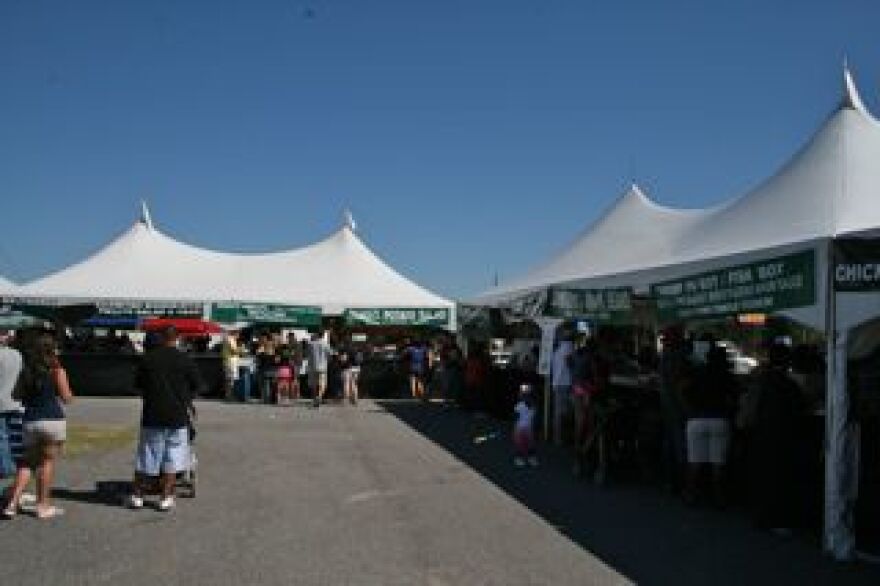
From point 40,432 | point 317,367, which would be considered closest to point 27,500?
point 40,432

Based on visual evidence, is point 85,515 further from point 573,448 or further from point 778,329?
point 778,329

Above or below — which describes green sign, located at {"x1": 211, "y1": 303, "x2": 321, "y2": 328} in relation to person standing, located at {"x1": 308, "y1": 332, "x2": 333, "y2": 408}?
above

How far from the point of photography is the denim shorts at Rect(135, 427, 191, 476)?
9.50 m

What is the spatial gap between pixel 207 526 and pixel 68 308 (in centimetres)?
2148

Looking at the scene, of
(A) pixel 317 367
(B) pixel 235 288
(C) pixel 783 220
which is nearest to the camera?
(C) pixel 783 220

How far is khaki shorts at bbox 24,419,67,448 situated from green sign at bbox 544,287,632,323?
311 inches

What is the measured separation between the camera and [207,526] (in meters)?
8.73

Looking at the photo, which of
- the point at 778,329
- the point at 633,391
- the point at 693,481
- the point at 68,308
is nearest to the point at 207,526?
the point at 693,481

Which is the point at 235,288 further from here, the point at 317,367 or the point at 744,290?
the point at 744,290

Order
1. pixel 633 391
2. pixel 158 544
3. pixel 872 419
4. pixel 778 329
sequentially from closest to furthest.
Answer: pixel 158 544
pixel 872 419
pixel 633 391
pixel 778 329

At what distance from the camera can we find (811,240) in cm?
892

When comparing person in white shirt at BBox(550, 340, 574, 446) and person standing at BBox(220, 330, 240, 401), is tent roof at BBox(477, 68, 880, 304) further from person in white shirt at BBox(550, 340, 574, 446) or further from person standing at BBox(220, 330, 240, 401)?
person standing at BBox(220, 330, 240, 401)

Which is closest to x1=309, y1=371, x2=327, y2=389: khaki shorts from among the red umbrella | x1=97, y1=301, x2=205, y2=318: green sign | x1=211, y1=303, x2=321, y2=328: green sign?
x1=211, y1=303, x2=321, y2=328: green sign

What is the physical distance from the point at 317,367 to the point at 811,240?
52.6 feet
